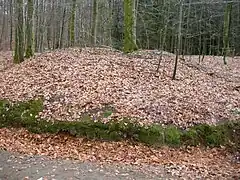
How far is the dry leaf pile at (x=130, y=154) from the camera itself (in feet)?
29.5

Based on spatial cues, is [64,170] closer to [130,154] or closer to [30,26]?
[130,154]

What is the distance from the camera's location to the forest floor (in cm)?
892

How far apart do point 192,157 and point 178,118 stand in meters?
1.60

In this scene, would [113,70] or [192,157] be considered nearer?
[192,157]

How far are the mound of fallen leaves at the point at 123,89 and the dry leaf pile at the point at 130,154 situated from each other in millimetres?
988

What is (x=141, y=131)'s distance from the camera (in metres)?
10.6

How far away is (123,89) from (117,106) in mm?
1270

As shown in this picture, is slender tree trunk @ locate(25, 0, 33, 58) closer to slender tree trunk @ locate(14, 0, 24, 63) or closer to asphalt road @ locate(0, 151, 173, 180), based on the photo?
slender tree trunk @ locate(14, 0, 24, 63)

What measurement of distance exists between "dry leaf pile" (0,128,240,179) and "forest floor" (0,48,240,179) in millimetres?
24

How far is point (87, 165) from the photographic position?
8992mm

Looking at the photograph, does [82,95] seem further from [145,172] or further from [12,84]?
[145,172]

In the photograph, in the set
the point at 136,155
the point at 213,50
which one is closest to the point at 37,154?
the point at 136,155

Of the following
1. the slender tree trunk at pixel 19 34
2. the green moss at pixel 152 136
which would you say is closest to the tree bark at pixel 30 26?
the slender tree trunk at pixel 19 34

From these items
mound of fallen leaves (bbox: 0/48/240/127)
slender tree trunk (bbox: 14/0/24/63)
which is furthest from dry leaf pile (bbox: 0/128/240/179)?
slender tree trunk (bbox: 14/0/24/63)
